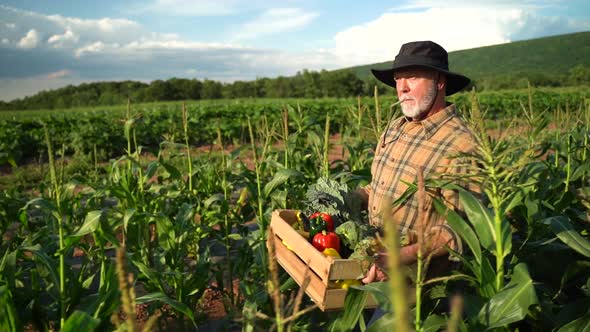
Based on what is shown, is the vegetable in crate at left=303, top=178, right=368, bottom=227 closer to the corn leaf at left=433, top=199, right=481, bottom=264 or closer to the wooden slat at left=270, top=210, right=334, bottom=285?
the wooden slat at left=270, top=210, right=334, bottom=285

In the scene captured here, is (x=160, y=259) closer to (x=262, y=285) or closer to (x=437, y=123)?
(x=262, y=285)

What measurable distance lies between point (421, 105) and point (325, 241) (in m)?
1.12

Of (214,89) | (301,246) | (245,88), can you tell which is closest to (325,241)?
(301,246)

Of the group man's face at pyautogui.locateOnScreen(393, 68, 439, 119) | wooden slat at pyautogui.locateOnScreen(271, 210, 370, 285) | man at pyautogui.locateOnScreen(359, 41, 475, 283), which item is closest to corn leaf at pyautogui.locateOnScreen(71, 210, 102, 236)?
wooden slat at pyautogui.locateOnScreen(271, 210, 370, 285)

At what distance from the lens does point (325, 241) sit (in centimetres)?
237

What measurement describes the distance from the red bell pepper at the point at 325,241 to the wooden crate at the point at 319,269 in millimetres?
73

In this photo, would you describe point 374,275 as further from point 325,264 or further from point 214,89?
point 214,89

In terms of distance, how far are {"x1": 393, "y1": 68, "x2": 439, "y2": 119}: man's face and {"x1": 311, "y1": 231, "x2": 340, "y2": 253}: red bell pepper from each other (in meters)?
1.01

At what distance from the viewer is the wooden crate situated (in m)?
2.11

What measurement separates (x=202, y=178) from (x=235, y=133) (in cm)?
1174

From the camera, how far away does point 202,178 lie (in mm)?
4980

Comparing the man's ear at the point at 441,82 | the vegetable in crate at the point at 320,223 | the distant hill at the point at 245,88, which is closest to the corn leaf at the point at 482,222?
the vegetable in crate at the point at 320,223

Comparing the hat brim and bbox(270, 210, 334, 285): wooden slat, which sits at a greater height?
the hat brim

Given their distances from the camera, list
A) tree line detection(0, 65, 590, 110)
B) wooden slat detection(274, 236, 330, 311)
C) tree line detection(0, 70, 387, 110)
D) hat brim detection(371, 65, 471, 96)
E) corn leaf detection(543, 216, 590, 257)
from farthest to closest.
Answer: tree line detection(0, 65, 590, 110) < tree line detection(0, 70, 387, 110) < hat brim detection(371, 65, 471, 96) < corn leaf detection(543, 216, 590, 257) < wooden slat detection(274, 236, 330, 311)
